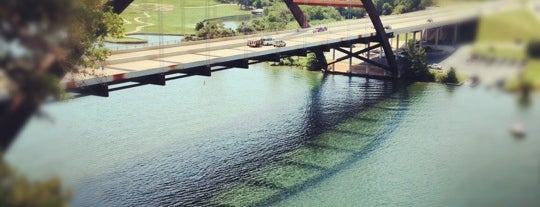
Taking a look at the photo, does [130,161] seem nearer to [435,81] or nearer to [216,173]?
[216,173]

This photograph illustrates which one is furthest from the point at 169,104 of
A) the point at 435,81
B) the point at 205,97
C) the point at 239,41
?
the point at 435,81

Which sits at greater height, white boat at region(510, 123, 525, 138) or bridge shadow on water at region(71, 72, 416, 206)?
white boat at region(510, 123, 525, 138)

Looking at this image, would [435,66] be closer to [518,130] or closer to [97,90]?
[97,90]

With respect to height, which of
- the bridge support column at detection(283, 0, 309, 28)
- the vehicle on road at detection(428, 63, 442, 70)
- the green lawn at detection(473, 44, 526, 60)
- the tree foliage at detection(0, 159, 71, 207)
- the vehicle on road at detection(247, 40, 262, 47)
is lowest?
the vehicle on road at detection(428, 63, 442, 70)

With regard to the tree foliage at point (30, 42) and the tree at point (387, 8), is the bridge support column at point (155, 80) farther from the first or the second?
the tree at point (387, 8)

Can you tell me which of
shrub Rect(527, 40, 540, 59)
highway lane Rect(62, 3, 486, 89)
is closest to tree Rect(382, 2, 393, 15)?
highway lane Rect(62, 3, 486, 89)

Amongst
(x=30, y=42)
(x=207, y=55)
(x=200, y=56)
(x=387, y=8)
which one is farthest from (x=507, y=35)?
(x=387, y=8)

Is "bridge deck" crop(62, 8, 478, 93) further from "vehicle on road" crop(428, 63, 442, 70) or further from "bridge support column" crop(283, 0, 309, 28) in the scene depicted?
"vehicle on road" crop(428, 63, 442, 70)
